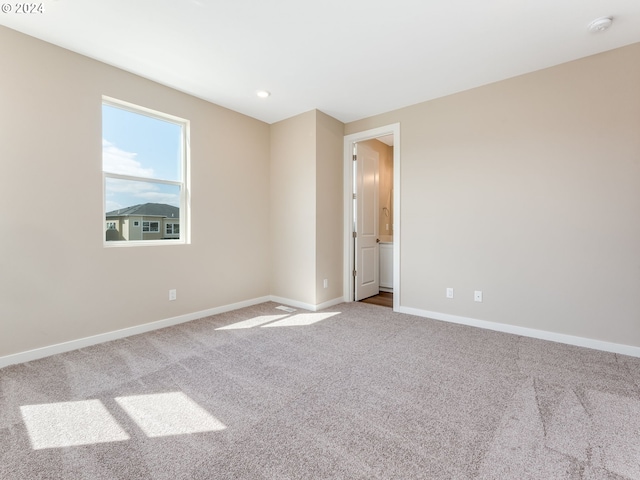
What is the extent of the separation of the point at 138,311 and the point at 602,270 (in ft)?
14.8

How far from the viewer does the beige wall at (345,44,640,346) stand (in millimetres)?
2588

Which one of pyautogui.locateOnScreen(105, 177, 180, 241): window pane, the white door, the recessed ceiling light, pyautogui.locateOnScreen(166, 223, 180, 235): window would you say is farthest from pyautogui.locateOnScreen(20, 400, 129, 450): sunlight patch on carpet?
the recessed ceiling light

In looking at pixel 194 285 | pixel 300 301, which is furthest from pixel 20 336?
pixel 300 301

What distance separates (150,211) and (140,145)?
705mm

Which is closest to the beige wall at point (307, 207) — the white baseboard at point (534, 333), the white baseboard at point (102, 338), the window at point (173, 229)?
the white baseboard at point (102, 338)

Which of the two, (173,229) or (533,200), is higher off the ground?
(533,200)

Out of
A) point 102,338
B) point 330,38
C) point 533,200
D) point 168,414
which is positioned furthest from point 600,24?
point 102,338

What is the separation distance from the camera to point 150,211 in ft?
10.6

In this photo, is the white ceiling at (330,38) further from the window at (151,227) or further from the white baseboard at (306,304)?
the white baseboard at (306,304)

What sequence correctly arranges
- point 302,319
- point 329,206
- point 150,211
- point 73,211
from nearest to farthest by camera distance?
point 73,211 < point 150,211 < point 302,319 < point 329,206

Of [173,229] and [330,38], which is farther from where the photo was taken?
[173,229]

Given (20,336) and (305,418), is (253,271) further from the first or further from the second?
(305,418)

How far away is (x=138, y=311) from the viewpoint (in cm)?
308

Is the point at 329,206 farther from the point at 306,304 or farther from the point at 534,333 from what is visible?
the point at 534,333
